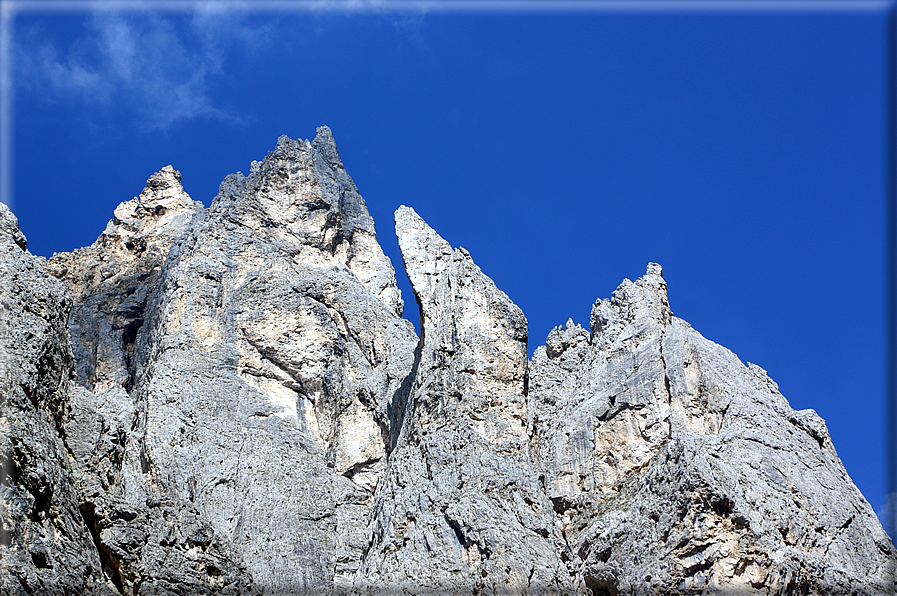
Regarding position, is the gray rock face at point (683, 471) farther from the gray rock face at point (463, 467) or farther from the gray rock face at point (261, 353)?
the gray rock face at point (261, 353)

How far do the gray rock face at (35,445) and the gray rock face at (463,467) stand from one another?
1960 cm

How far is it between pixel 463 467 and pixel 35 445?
85.2 feet

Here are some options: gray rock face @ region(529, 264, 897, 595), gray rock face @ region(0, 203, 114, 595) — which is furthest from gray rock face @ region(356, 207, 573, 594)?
gray rock face @ region(0, 203, 114, 595)

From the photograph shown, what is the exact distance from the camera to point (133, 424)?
191 feet

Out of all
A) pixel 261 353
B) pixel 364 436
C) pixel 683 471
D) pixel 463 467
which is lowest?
pixel 683 471

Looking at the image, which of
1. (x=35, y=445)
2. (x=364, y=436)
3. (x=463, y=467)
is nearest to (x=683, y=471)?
(x=463, y=467)

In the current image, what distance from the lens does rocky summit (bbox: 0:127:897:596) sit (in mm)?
29938

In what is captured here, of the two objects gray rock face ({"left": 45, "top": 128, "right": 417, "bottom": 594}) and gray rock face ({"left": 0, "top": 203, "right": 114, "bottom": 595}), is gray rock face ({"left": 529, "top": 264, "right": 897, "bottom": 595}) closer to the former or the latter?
gray rock face ({"left": 45, "top": 128, "right": 417, "bottom": 594})

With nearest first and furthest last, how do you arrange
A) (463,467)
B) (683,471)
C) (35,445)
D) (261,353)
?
(35,445) → (683,471) → (463,467) → (261,353)

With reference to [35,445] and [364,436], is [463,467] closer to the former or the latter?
[364,436]

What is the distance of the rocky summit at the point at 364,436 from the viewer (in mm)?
29938

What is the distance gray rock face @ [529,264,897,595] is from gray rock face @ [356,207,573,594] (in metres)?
3.05

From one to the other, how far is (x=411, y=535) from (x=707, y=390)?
19324 mm

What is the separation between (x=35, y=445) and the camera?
25516mm
